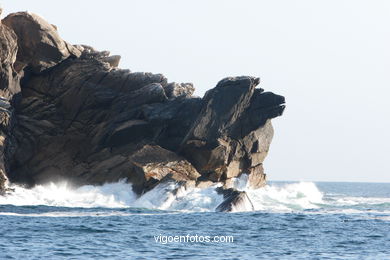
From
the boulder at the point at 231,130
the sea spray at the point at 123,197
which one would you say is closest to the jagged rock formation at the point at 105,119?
the boulder at the point at 231,130

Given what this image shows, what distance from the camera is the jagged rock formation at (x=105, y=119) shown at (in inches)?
2662

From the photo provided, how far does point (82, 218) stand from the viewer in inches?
2012

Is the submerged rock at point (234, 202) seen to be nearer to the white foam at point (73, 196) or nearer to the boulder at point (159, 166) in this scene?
the boulder at point (159, 166)

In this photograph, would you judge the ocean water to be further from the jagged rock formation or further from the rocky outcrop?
the rocky outcrop

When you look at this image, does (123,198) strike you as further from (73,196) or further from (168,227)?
(168,227)

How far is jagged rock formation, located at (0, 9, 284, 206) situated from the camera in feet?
222

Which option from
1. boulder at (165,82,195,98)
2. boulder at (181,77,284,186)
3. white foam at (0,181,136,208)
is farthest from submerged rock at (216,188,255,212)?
boulder at (165,82,195,98)

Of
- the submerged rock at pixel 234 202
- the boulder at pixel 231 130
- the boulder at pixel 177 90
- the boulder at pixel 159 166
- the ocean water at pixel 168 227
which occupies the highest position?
the boulder at pixel 177 90

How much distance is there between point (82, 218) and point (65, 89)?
23976mm

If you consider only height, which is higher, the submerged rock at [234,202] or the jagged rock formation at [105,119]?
the jagged rock formation at [105,119]

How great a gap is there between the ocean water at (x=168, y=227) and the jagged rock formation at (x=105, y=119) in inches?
130

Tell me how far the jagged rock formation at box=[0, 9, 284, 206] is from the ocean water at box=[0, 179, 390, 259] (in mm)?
3310

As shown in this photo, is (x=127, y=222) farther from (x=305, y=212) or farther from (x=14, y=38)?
(x=14, y=38)

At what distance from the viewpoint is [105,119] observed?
71.7m
